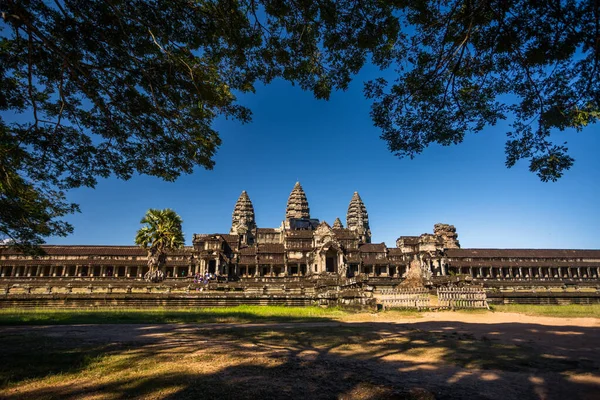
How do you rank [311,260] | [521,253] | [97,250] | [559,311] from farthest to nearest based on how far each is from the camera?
[521,253], [97,250], [311,260], [559,311]

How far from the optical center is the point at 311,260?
4050 cm

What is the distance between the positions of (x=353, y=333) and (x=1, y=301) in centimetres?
2175

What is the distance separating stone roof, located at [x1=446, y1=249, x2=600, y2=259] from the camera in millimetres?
48750

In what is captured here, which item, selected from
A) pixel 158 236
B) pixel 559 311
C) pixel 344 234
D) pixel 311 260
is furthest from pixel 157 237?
pixel 559 311

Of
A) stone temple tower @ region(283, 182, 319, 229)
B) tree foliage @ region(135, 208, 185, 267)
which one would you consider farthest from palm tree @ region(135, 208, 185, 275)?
stone temple tower @ region(283, 182, 319, 229)

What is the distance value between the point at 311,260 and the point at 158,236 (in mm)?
19162

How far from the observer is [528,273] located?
4853 cm

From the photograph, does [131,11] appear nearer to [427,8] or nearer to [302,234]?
[427,8]

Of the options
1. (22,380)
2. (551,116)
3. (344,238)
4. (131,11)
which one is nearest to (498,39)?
(551,116)

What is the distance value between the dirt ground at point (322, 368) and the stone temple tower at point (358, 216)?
225ft

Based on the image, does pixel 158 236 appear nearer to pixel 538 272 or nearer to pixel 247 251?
pixel 247 251

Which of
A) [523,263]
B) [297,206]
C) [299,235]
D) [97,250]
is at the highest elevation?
[297,206]

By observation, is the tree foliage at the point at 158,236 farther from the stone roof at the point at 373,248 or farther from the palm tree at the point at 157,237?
the stone roof at the point at 373,248

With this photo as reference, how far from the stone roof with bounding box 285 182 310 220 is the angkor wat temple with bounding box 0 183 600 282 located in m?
26.4
